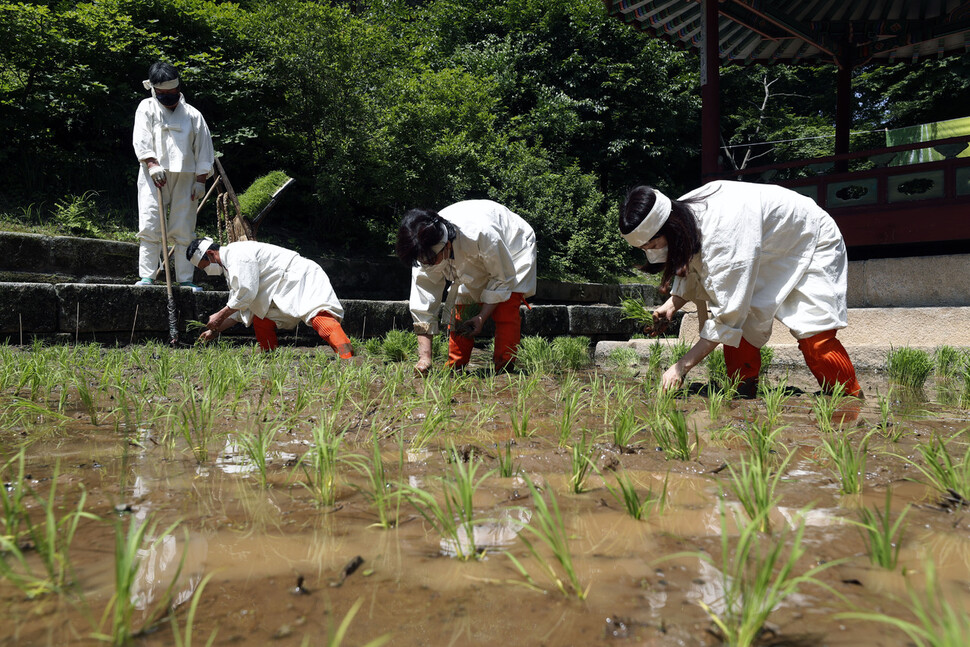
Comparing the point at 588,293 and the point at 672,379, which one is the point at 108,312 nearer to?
the point at 672,379

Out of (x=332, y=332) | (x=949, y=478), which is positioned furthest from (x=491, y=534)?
(x=332, y=332)

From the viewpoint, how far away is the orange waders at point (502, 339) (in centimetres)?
408

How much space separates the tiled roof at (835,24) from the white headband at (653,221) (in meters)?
5.22

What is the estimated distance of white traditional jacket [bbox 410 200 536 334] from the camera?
381 cm

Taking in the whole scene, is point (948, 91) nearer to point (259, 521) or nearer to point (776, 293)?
point (776, 293)

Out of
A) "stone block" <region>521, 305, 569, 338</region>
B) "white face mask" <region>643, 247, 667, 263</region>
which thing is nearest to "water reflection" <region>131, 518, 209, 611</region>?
"white face mask" <region>643, 247, 667, 263</region>

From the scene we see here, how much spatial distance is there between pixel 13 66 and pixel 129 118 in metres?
1.30

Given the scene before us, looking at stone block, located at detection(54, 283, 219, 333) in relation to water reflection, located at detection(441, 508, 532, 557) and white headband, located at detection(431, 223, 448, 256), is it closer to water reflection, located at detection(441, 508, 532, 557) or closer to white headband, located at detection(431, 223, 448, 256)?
white headband, located at detection(431, 223, 448, 256)

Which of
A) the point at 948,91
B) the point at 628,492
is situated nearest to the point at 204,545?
the point at 628,492

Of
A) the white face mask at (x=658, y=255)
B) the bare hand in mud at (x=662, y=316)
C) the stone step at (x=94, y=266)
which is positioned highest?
the white face mask at (x=658, y=255)

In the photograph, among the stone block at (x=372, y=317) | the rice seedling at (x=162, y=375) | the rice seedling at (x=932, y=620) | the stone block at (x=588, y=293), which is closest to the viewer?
the rice seedling at (x=932, y=620)

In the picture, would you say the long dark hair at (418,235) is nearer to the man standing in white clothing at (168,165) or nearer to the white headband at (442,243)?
the white headband at (442,243)

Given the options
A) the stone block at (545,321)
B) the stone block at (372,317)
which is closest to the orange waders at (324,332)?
the stone block at (372,317)

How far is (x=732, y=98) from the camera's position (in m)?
17.9
